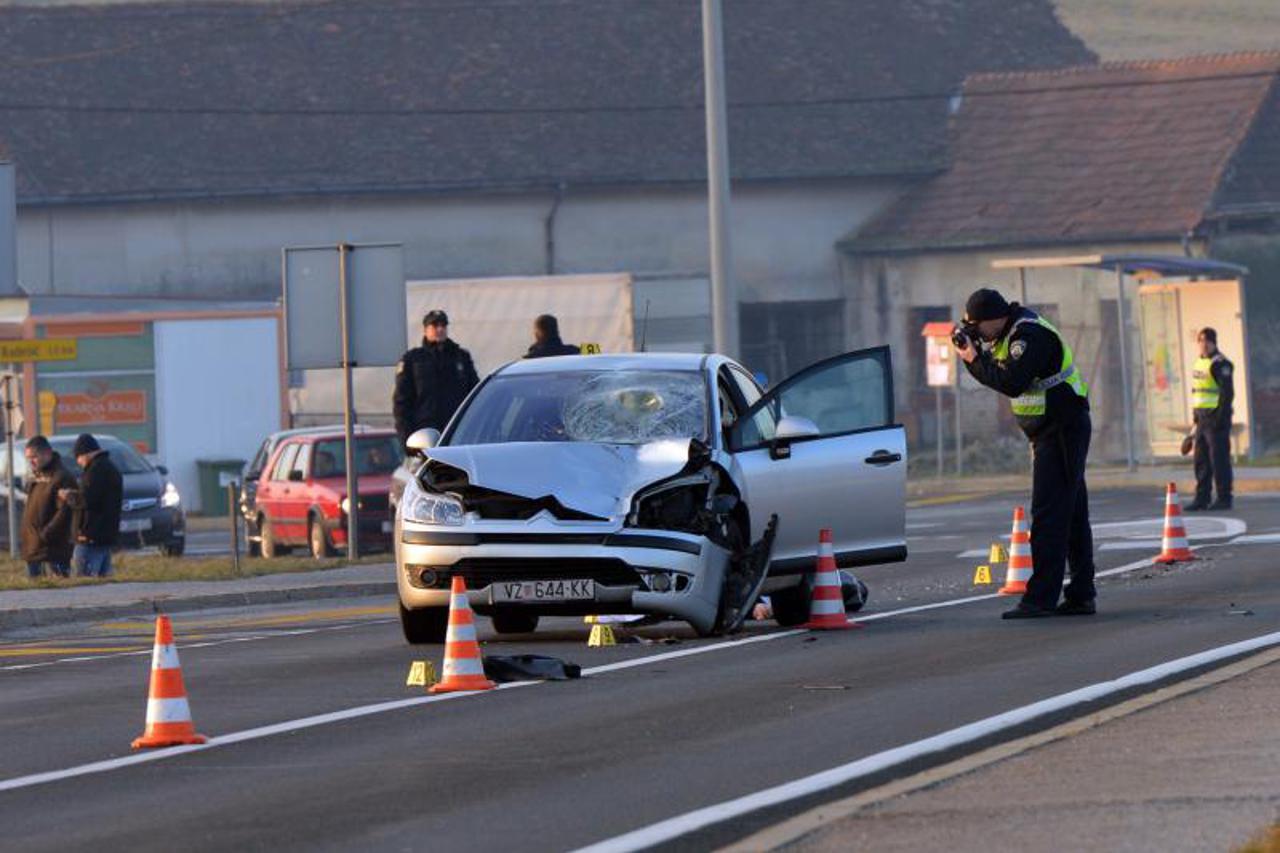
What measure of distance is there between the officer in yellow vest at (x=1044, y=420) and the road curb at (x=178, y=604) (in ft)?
27.1

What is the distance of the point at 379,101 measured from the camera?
5716cm

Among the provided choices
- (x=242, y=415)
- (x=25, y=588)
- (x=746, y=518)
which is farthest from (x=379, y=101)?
(x=746, y=518)

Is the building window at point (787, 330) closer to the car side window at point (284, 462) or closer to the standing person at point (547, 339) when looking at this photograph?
the car side window at point (284, 462)

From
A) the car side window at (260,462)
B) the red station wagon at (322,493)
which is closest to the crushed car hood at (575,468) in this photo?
the red station wagon at (322,493)

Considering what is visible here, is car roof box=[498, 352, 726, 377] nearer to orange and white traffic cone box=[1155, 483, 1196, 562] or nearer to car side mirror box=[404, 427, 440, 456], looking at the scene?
car side mirror box=[404, 427, 440, 456]

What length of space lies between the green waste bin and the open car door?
2819 cm

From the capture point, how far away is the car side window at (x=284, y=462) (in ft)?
103

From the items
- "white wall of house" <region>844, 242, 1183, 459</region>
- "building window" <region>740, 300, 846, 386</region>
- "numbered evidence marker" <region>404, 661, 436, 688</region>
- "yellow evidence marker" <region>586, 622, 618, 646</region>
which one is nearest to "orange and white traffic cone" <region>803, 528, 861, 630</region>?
"yellow evidence marker" <region>586, 622, 618, 646</region>

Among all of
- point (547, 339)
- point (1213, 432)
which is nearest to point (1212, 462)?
point (1213, 432)

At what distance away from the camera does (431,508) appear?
1520 centimetres

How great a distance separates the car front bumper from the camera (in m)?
14.7

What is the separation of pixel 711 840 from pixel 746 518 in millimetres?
7202

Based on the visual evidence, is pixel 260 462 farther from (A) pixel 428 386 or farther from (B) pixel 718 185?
(A) pixel 428 386

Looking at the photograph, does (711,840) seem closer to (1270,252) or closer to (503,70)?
(1270,252)
